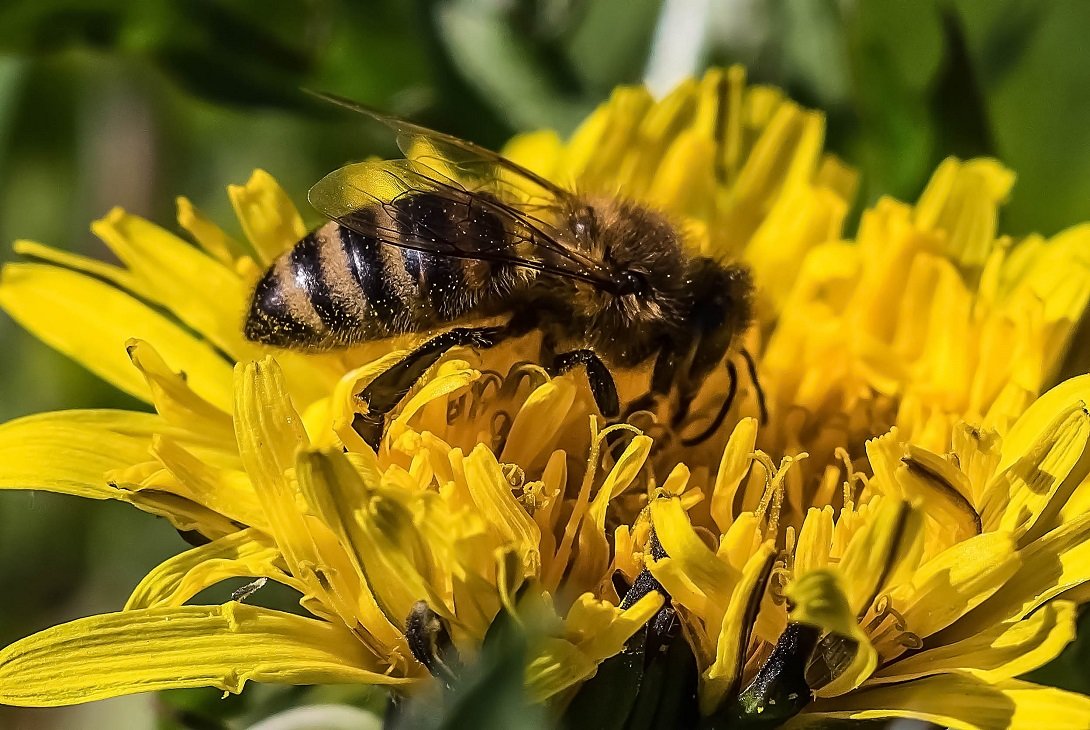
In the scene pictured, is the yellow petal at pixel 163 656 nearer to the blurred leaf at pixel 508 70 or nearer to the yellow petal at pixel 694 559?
the yellow petal at pixel 694 559

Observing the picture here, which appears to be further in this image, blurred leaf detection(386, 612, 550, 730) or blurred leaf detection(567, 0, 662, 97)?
blurred leaf detection(567, 0, 662, 97)

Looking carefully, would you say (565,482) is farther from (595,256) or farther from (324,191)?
(324,191)

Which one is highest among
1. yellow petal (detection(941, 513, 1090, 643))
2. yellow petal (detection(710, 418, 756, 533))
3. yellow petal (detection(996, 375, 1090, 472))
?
yellow petal (detection(710, 418, 756, 533))

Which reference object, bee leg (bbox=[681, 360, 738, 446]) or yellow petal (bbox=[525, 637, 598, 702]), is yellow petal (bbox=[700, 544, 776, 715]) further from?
bee leg (bbox=[681, 360, 738, 446])

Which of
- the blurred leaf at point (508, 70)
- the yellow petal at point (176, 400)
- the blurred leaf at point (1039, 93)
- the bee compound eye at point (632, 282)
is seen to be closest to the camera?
the yellow petal at point (176, 400)

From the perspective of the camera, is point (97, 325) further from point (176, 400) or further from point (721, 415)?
point (721, 415)

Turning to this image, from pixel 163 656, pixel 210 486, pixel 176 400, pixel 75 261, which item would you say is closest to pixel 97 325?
pixel 75 261

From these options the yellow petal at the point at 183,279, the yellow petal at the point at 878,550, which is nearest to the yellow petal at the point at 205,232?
the yellow petal at the point at 183,279

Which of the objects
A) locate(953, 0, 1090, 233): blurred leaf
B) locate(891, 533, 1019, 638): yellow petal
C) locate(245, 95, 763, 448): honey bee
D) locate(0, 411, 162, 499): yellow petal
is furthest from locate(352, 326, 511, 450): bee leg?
locate(953, 0, 1090, 233): blurred leaf
